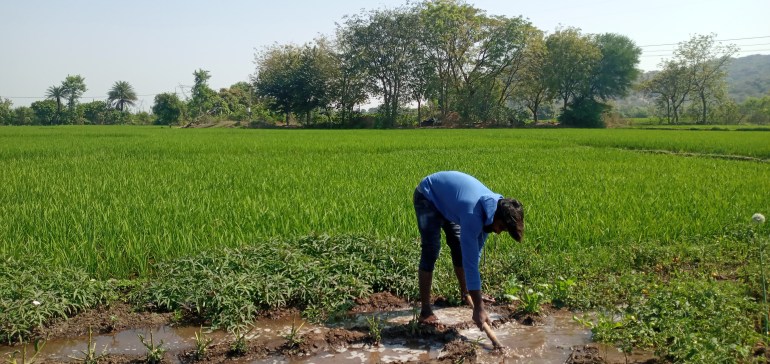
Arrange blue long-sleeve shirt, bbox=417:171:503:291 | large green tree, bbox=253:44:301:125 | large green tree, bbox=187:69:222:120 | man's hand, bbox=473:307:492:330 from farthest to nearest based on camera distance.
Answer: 1. large green tree, bbox=187:69:222:120
2. large green tree, bbox=253:44:301:125
3. man's hand, bbox=473:307:492:330
4. blue long-sleeve shirt, bbox=417:171:503:291

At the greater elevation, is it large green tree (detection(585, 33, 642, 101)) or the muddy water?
large green tree (detection(585, 33, 642, 101))

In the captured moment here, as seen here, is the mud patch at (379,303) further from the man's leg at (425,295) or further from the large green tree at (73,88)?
the large green tree at (73,88)

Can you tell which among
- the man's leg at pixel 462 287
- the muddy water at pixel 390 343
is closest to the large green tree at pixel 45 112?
the muddy water at pixel 390 343

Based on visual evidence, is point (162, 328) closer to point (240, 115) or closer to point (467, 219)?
point (467, 219)

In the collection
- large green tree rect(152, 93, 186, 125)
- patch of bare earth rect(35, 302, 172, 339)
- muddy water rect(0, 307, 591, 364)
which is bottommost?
muddy water rect(0, 307, 591, 364)

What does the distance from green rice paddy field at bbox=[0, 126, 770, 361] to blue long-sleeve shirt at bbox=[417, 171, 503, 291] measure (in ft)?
3.16

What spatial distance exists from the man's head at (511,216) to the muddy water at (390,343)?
2.66 ft

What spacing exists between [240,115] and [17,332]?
139 feet

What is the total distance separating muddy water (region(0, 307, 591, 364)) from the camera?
3156 millimetres

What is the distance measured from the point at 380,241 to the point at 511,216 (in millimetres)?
1922

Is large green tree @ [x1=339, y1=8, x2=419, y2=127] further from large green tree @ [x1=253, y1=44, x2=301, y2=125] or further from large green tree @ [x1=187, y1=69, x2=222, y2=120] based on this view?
large green tree @ [x1=187, y1=69, x2=222, y2=120]

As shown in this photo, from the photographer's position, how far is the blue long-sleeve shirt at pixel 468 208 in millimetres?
2838

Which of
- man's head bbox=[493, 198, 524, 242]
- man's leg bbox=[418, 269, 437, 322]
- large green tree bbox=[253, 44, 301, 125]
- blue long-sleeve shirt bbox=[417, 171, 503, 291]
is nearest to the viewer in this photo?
man's head bbox=[493, 198, 524, 242]

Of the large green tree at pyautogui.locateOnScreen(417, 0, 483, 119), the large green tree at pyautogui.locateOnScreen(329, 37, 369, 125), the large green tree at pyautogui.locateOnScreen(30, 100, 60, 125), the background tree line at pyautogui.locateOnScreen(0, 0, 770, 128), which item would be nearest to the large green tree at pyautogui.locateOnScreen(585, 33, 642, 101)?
the background tree line at pyautogui.locateOnScreen(0, 0, 770, 128)
